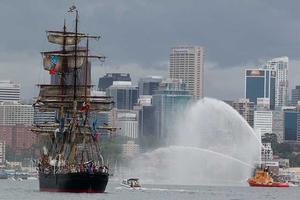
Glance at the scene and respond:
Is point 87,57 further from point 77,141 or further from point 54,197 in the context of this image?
point 54,197

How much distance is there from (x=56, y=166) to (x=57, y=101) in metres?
14.8

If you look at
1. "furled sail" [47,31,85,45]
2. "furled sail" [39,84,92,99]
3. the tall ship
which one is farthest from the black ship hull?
"furled sail" [47,31,85,45]

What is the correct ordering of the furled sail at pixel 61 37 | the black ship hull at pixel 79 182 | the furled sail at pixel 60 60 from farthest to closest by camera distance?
the furled sail at pixel 61 37
the furled sail at pixel 60 60
the black ship hull at pixel 79 182

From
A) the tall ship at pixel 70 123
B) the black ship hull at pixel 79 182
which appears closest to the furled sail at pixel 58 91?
the tall ship at pixel 70 123

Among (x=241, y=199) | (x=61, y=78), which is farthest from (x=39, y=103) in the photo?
(x=241, y=199)

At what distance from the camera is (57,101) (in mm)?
184000

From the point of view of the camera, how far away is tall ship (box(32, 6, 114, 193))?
546ft

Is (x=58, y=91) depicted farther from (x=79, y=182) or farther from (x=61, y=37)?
(x=79, y=182)

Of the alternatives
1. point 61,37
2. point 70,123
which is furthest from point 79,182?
point 61,37

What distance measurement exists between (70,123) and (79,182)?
16646 millimetres

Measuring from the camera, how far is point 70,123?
7082 inches

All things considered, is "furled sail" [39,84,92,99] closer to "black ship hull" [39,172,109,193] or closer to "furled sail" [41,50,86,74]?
"furled sail" [41,50,86,74]

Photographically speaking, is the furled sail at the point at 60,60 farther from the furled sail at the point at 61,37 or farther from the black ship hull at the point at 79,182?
the black ship hull at the point at 79,182

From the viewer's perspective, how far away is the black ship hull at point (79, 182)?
16438 centimetres
